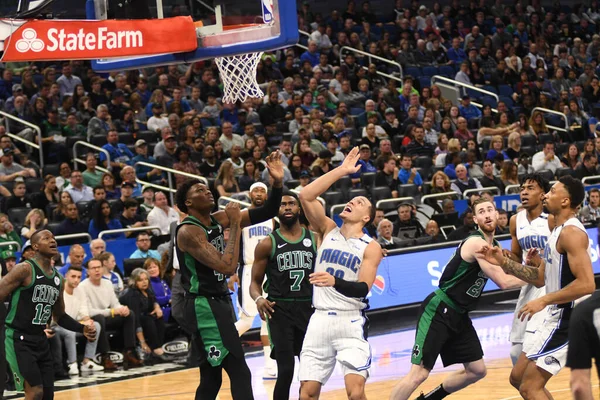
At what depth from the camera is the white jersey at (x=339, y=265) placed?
8.01 m

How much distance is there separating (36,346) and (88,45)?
95.2 inches

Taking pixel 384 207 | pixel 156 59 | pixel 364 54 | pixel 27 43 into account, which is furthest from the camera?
pixel 364 54

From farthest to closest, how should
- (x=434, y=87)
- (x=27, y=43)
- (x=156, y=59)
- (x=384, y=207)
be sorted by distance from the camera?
(x=434, y=87), (x=384, y=207), (x=156, y=59), (x=27, y=43)

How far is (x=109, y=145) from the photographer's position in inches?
661

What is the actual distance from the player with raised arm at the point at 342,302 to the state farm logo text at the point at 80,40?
6.32 ft

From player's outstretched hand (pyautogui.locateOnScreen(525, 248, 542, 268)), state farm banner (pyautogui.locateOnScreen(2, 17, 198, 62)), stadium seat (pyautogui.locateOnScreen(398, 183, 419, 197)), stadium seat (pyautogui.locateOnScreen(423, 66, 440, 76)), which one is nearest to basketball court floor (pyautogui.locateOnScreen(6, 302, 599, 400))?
player's outstretched hand (pyautogui.locateOnScreen(525, 248, 542, 268))

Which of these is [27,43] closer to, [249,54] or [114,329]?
[249,54]

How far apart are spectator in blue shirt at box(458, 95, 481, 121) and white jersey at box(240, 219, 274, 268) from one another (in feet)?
34.5

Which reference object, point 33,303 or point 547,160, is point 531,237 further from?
point 547,160

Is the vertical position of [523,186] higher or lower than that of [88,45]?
lower

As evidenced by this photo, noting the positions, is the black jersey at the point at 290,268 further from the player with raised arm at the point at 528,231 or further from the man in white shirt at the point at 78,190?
the man in white shirt at the point at 78,190

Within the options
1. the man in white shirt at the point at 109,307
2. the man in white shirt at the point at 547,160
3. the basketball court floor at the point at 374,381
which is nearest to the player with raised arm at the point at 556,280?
the basketball court floor at the point at 374,381

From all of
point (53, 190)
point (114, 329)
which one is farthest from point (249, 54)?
point (53, 190)

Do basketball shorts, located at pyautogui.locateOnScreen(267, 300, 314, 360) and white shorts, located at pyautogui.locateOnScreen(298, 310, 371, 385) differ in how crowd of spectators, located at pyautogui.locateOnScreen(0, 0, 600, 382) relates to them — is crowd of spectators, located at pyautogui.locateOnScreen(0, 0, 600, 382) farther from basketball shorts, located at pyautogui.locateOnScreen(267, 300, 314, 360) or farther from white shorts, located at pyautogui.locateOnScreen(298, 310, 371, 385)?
white shorts, located at pyautogui.locateOnScreen(298, 310, 371, 385)
